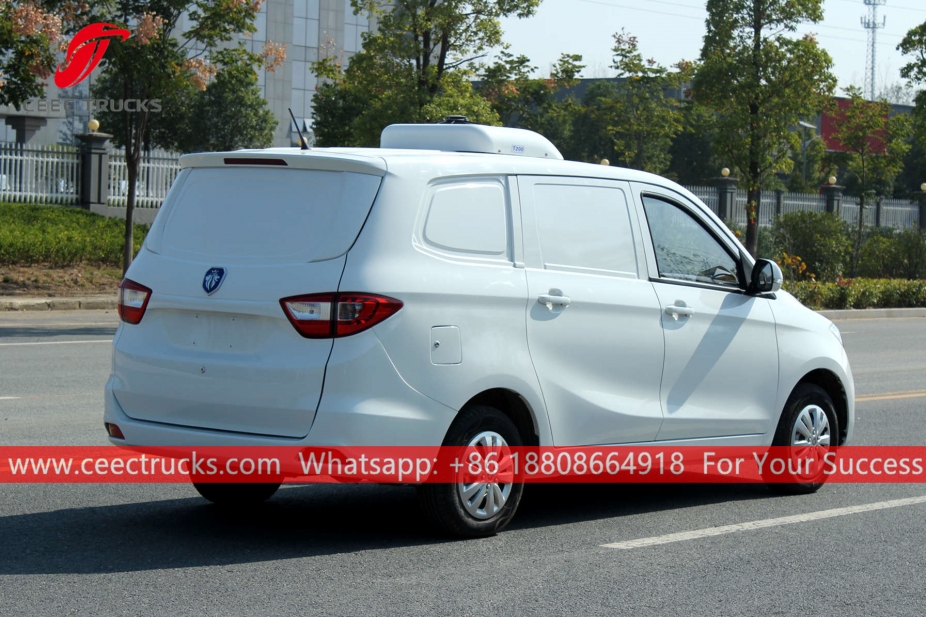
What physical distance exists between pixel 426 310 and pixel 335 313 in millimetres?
442

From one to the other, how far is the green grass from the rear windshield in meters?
20.0

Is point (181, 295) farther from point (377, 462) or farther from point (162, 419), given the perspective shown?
point (377, 462)

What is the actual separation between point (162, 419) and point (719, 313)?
126 inches

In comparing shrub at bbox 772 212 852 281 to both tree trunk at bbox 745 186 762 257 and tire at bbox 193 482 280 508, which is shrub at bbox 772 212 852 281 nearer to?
tree trunk at bbox 745 186 762 257

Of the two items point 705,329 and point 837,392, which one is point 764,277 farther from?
point 837,392

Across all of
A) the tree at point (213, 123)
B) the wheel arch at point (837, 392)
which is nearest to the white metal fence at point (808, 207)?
the tree at point (213, 123)

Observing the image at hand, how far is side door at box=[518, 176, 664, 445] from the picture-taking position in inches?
242

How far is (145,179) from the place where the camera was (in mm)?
31203

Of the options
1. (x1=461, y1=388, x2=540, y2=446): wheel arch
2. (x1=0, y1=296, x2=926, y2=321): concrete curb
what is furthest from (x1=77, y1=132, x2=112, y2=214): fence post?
(x1=461, y1=388, x2=540, y2=446): wheel arch

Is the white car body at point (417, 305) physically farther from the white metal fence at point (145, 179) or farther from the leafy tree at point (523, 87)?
the white metal fence at point (145, 179)

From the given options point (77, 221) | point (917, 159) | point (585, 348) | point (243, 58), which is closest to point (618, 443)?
point (585, 348)

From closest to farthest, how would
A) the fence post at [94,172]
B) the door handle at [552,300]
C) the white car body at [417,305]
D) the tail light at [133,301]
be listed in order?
the white car body at [417,305] < the tail light at [133,301] < the door handle at [552,300] < the fence post at [94,172]

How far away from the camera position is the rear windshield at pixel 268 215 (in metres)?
5.60

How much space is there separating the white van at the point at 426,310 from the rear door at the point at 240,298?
10 mm
